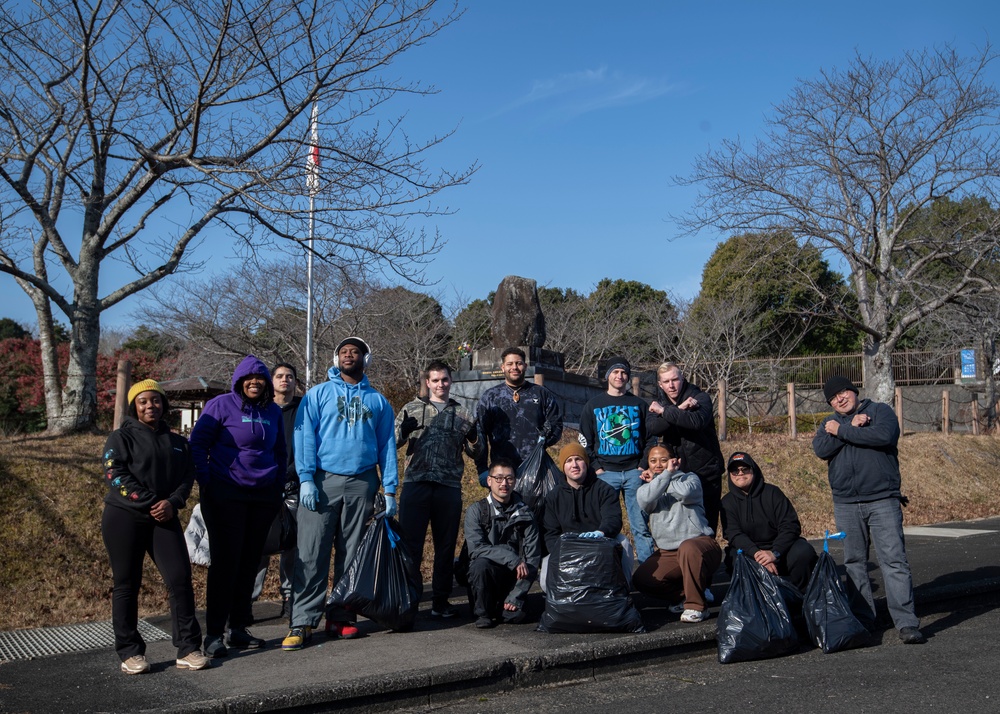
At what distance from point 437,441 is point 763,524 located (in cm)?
239

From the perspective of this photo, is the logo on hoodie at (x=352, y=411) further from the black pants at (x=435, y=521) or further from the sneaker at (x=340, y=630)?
the sneaker at (x=340, y=630)

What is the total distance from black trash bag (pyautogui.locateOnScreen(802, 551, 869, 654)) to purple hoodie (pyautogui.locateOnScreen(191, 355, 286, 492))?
3428mm

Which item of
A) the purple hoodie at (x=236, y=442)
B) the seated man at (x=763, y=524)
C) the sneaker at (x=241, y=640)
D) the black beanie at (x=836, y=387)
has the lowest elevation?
the sneaker at (x=241, y=640)

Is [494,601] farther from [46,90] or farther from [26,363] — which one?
[26,363]

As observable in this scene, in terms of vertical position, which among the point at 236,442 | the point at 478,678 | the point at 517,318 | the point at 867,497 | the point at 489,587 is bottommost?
the point at 478,678

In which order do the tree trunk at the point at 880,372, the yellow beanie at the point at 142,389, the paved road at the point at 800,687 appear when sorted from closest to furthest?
the paved road at the point at 800,687
the yellow beanie at the point at 142,389
the tree trunk at the point at 880,372

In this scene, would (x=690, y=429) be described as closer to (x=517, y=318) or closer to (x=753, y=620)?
(x=753, y=620)

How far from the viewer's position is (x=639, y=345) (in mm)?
26703

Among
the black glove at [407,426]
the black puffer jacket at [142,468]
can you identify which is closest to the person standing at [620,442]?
the black glove at [407,426]

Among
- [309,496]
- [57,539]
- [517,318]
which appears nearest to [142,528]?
[309,496]

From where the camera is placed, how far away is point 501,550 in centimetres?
614

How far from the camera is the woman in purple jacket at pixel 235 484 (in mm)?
5434

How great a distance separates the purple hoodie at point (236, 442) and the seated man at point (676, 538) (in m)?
2.64

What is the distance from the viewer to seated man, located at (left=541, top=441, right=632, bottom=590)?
6234 millimetres
